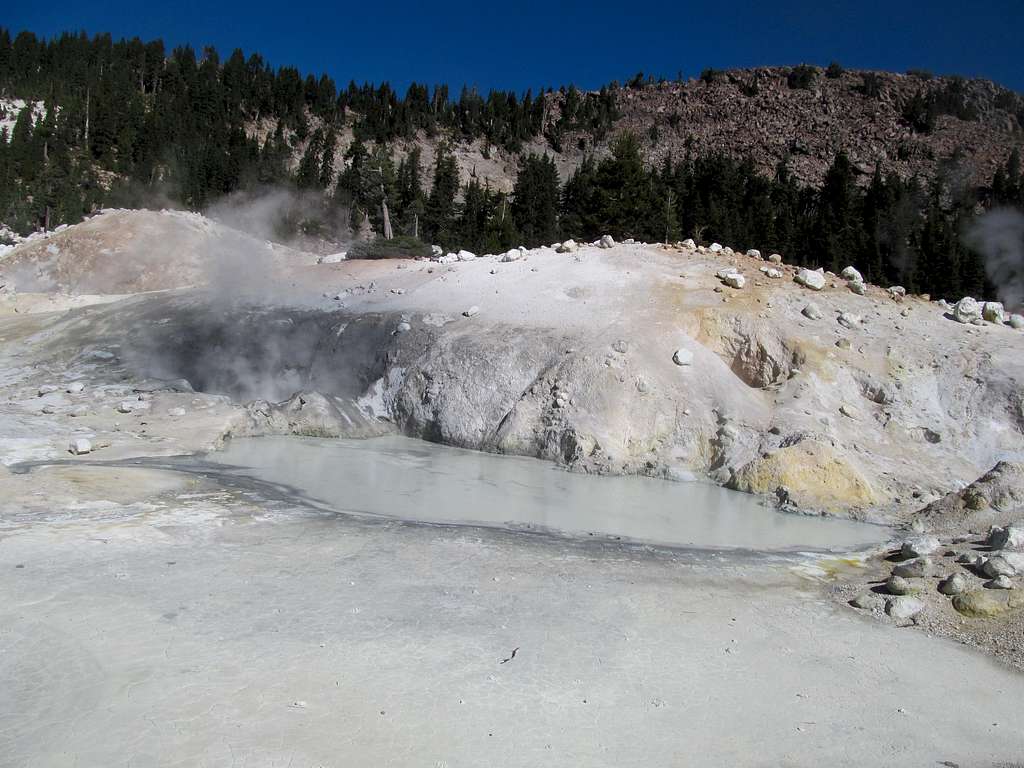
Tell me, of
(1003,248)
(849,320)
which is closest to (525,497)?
(849,320)

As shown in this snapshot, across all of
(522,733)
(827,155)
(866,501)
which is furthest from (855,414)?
(827,155)

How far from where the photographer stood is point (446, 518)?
21.7ft

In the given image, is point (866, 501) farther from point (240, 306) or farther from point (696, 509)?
point (240, 306)

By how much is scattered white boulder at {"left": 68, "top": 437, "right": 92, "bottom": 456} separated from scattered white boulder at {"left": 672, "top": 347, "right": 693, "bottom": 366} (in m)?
6.87

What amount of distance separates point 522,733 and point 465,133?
67572mm

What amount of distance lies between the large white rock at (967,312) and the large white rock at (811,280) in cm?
194

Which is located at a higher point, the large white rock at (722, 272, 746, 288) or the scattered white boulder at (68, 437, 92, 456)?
the large white rock at (722, 272, 746, 288)

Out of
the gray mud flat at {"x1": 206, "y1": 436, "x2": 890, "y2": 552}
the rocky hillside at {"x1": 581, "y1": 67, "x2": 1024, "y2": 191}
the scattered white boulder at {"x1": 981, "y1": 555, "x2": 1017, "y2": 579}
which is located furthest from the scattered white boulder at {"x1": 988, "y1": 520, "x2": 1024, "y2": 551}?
the rocky hillside at {"x1": 581, "y1": 67, "x2": 1024, "y2": 191}

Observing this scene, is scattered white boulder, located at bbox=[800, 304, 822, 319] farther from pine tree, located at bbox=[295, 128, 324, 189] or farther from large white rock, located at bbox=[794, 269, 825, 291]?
pine tree, located at bbox=[295, 128, 324, 189]

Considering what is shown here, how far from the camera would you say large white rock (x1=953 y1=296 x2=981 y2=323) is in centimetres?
1152

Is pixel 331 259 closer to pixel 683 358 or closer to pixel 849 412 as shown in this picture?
pixel 683 358

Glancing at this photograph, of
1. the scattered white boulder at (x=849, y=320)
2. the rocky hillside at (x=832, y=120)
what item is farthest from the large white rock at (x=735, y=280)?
the rocky hillside at (x=832, y=120)

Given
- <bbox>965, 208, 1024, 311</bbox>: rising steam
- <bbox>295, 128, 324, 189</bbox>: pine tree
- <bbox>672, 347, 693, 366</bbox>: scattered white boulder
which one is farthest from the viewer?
<bbox>295, 128, 324, 189</bbox>: pine tree

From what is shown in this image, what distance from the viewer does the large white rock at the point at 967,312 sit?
1152 centimetres
